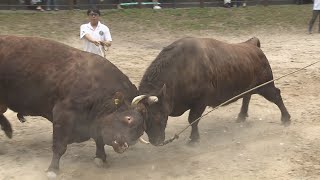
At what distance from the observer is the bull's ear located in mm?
6254

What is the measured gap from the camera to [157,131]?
693cm

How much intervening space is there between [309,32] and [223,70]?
10797mm

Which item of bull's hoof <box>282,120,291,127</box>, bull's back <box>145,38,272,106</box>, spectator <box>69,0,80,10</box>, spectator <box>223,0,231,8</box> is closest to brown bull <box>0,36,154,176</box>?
bull's back <box>145,38,272,106</box>

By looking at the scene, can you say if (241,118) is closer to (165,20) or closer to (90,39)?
(90,39)

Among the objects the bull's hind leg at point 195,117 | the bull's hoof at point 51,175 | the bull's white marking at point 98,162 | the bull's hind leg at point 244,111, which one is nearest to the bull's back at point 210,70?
the bull's hind leg at point 195,117

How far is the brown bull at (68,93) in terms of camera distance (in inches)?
247

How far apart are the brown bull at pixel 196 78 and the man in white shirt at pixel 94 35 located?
54.6 inches

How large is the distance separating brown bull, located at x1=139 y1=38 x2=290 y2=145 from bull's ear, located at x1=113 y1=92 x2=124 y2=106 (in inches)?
12.6

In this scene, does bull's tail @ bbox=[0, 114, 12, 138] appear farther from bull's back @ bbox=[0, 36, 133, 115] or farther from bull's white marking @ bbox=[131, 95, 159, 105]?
bull's white marking @ bbox=[131, 95, 159, 105]

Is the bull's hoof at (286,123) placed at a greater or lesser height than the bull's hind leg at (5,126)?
lesser

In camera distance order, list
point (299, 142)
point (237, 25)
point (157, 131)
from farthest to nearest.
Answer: point (237, 25) < point (299, 142) < point (157, 131)

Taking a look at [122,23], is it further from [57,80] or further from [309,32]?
[57,80]

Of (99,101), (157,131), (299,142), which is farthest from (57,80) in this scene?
(299,142)

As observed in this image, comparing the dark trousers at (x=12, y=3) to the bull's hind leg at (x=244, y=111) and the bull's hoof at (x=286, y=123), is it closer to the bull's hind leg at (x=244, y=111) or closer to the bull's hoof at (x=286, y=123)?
the bull's hind leg at (x=244, y=111)
